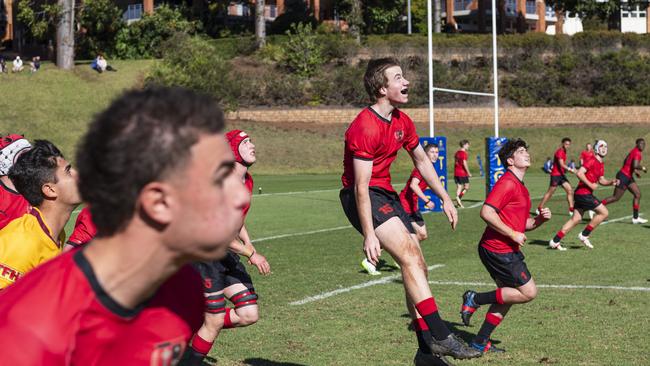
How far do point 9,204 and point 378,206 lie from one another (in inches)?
133

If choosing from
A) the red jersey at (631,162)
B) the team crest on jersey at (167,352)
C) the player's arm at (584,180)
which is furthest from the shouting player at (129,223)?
the red jersey at (631,162)

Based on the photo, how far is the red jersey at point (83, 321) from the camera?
89.3 inches

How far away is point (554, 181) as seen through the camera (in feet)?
77.0

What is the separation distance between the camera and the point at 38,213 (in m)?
4.91

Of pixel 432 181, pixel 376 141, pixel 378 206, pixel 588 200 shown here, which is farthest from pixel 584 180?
pixel 376 141

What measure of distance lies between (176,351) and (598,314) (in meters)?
8.00

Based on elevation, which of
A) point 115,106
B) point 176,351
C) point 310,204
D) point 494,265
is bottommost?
point 310,204

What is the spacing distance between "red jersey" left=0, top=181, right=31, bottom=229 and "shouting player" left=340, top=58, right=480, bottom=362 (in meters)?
2.93

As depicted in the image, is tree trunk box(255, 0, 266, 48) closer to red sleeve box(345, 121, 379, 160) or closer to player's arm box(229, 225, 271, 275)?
red sleeve box(345, 121, 379, 160)

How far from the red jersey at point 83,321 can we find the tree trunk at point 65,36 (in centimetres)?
5701

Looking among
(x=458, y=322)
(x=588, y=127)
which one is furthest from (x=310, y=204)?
(x=588, y=127)

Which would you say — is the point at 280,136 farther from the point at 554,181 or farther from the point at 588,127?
the point at 554,181

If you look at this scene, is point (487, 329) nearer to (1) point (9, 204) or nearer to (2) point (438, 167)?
(1) point (9, 204)

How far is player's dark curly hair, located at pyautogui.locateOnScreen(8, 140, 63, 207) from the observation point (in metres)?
5.30
